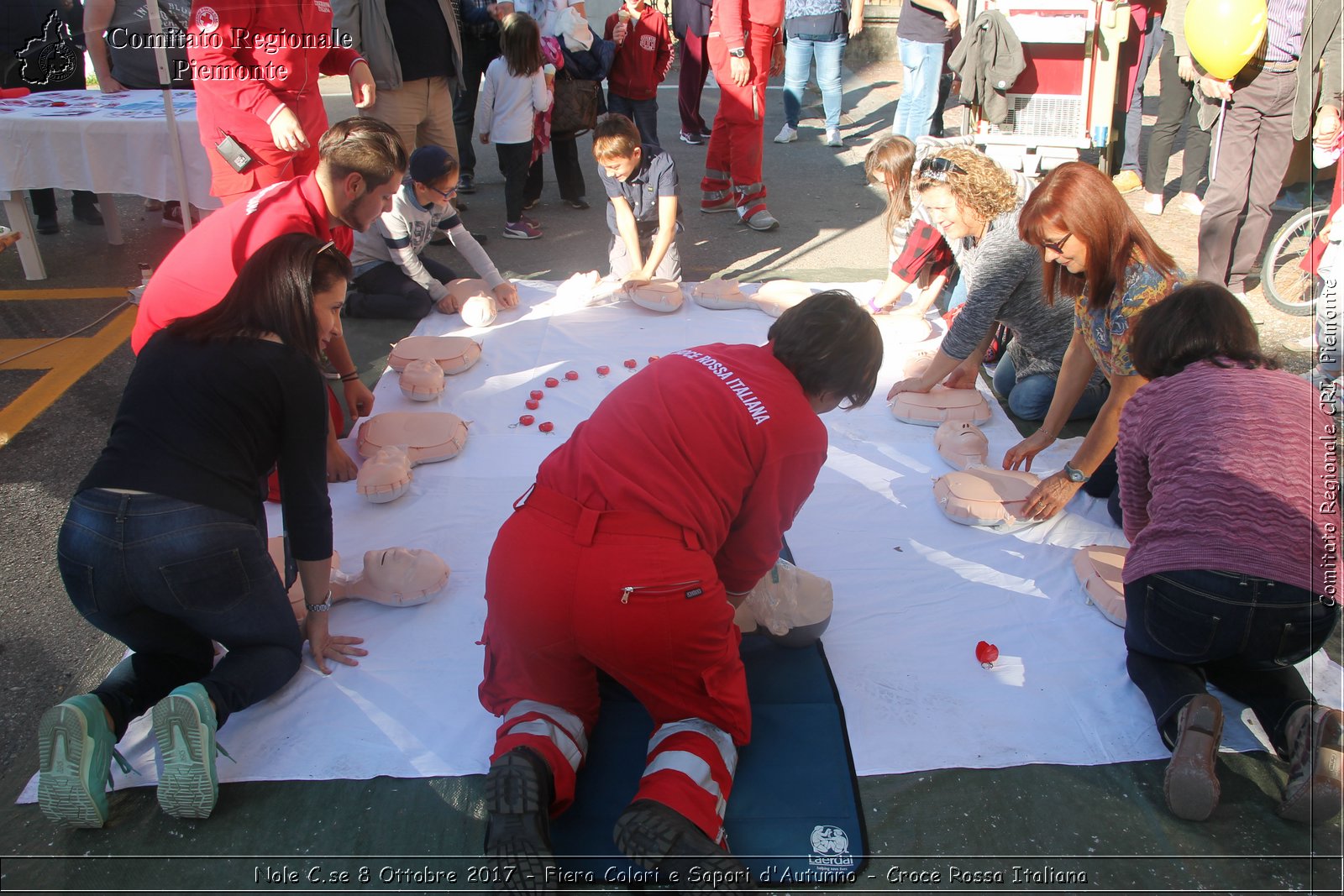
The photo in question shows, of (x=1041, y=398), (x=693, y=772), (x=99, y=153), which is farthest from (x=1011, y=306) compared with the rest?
(x=99, y=153)

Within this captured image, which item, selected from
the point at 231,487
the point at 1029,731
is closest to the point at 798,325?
the point at 1029,731

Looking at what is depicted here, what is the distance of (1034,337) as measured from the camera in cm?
331

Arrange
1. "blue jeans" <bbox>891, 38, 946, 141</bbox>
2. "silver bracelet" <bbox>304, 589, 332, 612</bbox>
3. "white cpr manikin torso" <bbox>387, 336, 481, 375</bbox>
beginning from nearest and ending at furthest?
"silver bracelet" <bbox>304, 589, 332, 612</bbox>
"white cpr manikin torso" <bbox>387, 336, 481, 375</bbox>
"blue jeans" <bbox>891, 38, 946, 141</bbox>

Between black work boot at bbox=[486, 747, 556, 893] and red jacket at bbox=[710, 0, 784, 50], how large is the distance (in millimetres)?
4571

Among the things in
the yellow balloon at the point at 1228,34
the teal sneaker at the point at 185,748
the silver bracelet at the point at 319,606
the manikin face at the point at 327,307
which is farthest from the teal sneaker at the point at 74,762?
the yellow balloon at the point at 1228,34

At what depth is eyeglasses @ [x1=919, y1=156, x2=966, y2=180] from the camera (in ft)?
10.3

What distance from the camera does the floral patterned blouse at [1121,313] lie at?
252 centimetres

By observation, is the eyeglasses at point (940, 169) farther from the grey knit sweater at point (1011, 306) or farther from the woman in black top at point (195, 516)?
the woman in black top at point (195, 516)

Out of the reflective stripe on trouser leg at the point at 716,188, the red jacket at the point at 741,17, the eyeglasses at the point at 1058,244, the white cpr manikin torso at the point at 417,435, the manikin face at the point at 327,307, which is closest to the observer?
the manikin face at the point at 327,307

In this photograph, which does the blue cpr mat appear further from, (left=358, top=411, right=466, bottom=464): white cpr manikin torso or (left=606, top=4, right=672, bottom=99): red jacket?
(left=606, top=4, right=672, bottom=99): red jacket

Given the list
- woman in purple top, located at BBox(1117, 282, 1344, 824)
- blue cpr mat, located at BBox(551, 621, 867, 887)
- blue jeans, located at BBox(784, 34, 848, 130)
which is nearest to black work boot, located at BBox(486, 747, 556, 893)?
blue cpr mat, located at BBox(551, 621, 867, 887)

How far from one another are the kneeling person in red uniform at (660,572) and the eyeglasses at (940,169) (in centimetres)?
149

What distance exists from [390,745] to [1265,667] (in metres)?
1.89

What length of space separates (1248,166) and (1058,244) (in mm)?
2372
